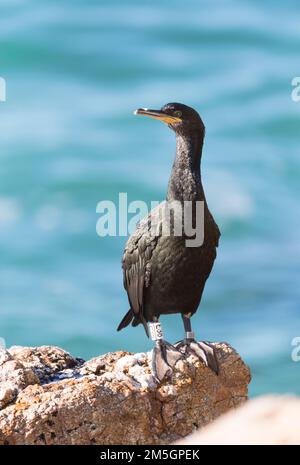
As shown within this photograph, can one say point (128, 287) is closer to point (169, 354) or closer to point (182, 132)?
point (169, 354)

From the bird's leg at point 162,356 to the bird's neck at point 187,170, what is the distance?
4.08 feet

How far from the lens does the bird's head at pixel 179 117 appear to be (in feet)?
28.3

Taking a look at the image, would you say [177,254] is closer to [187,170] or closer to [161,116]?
[187,170]

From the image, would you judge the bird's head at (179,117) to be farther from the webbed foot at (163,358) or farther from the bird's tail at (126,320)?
the webbed foot at (163,358)

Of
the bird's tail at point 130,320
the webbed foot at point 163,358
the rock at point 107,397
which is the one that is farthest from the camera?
the bird's tail at point 130,320

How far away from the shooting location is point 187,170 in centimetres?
860

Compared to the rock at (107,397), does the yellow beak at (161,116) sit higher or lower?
higher

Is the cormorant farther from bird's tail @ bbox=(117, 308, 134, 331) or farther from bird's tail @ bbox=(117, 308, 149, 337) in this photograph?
bird's tail @ bbox=(117, 308, 134, 331)

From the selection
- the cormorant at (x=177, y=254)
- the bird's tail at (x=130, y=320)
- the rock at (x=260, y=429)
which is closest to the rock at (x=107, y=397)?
the cormorant at (x=177, y=254)

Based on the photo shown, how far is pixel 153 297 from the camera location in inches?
341

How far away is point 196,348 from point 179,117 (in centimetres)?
206

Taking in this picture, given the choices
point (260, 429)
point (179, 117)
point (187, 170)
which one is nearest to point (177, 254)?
point (187, 170)

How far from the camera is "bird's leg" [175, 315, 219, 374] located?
27.2ft

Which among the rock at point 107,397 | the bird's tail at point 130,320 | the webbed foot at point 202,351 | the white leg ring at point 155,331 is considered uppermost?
the bird's tail at point 130,320
